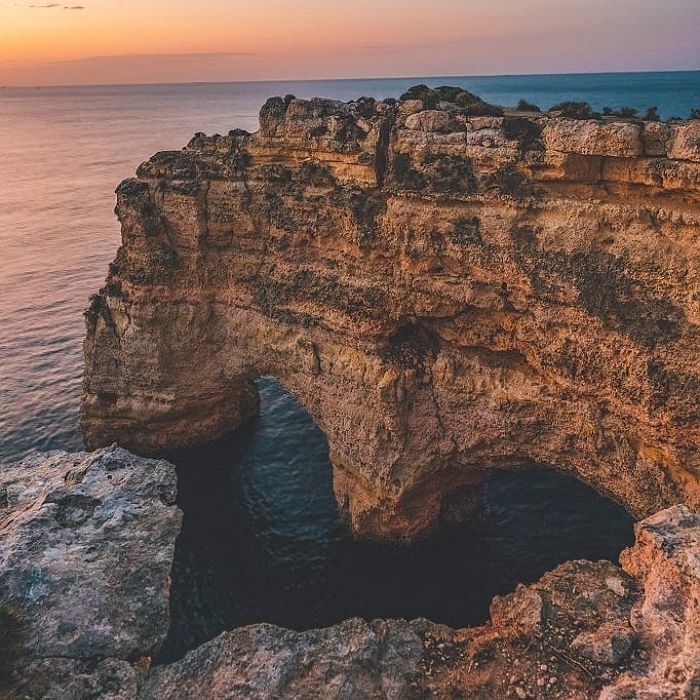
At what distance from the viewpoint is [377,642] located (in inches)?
569

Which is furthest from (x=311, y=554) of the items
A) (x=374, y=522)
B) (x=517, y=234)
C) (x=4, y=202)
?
(x=4, y=202)

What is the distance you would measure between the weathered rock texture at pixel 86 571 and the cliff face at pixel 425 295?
7420mm

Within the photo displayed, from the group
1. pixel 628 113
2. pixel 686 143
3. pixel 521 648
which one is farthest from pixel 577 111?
pixel 521 648

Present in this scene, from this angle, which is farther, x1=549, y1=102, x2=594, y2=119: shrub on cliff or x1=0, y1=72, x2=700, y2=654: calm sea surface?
x1=0, y1=72, x2=700, y2=654: calm sea surface

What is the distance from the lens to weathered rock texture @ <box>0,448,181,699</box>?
14.0 m

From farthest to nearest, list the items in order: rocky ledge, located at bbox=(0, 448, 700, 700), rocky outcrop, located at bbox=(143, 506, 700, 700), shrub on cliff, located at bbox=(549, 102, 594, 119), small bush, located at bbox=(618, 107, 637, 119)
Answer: small bush, located at bbox=(618, 107, 637, 119), shrub on cliff, located at bbox=(549, 102, 594, 119), rocky ledge, located at bbox=(0, 448, 700, 700), rocky outcrop, located at bbox=(143, 506, 700, 700)

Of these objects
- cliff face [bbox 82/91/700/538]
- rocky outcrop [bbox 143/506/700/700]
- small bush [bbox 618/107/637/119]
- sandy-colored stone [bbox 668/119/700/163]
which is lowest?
rocky outcrop [bbox 143/506/700/700]

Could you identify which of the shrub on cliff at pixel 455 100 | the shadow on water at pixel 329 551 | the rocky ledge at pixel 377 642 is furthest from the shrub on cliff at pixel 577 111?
the shadow on water at pixel 329 551

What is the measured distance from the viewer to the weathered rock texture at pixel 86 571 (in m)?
14.0

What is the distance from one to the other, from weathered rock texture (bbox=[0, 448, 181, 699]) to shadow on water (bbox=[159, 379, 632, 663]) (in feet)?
19.1

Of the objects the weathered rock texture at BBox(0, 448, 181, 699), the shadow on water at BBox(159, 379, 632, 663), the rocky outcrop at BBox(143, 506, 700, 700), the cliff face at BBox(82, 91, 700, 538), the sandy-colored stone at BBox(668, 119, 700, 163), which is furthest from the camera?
the shadow on water at BBox(159, 379, 632, 663)

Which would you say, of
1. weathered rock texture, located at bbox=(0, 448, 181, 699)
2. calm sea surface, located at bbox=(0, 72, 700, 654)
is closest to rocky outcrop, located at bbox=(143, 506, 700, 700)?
weathered rock texture, located at bbox=(0, 448, 181, 699)

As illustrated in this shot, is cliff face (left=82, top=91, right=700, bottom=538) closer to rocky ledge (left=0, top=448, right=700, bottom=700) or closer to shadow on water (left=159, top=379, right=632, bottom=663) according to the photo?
shadow on water (left=159, top=379, right=632, bottom=663)

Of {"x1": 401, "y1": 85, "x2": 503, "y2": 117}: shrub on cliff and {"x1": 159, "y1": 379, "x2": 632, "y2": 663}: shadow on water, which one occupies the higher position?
{"x1": 401, "y1": 85, "x2": 503, "y2": 117}: shrub on cliff
